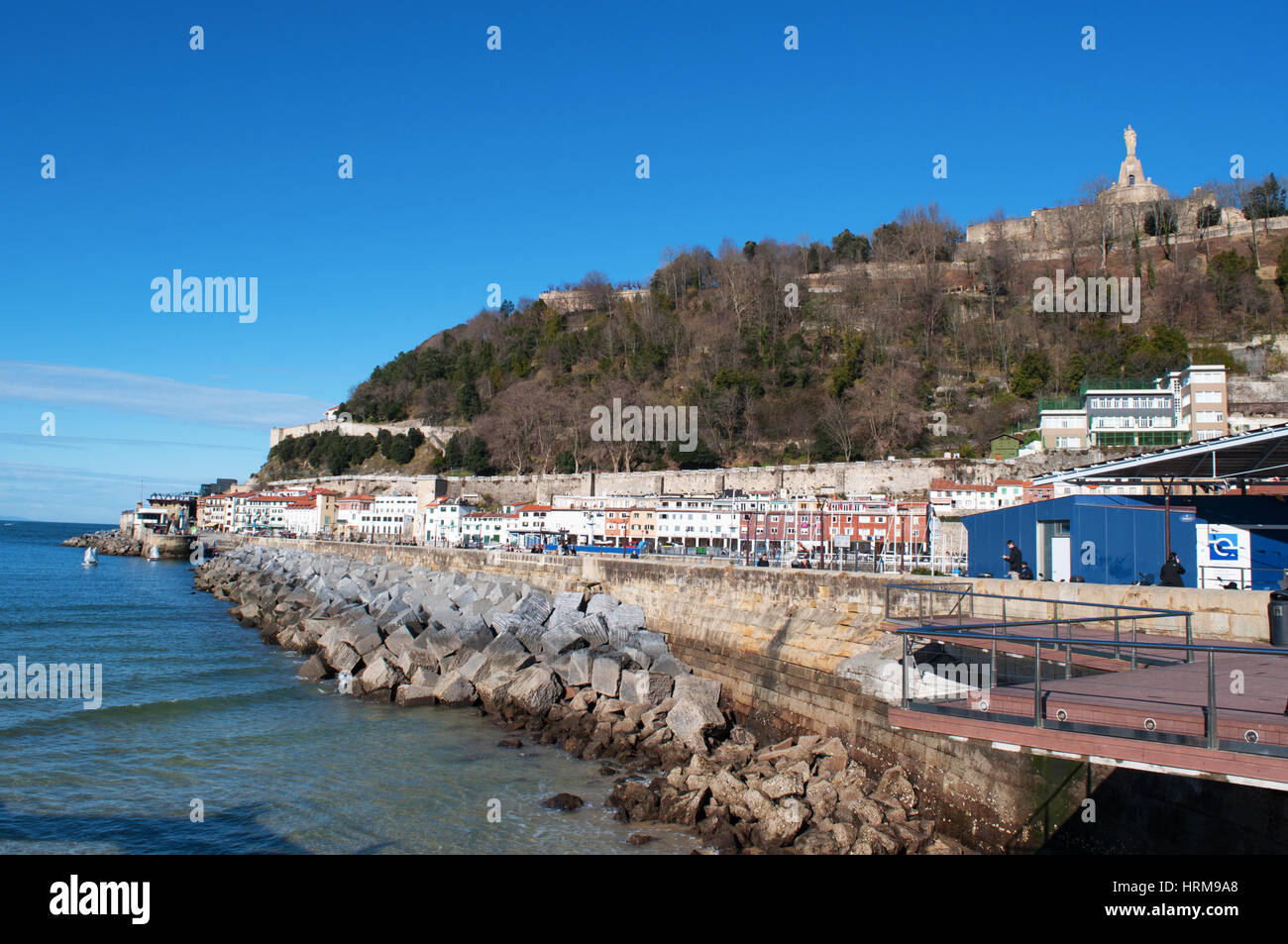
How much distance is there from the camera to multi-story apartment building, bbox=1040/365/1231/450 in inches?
1656

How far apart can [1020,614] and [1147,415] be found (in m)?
39.1

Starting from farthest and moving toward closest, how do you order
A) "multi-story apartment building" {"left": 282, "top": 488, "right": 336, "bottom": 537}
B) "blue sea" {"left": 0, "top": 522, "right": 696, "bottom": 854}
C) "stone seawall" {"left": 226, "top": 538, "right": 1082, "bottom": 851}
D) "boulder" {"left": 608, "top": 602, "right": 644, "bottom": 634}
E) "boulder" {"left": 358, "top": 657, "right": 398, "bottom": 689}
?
"multi-story apartment building" {"left": 282, "top": 488, "right": 336, "bottom": 537} → "boulder" {"left": 608, "top": 602, "right": 644, "bottom": 634} → "boulder" {"left": 358, "top": 657, "right": 398, "bottom": 689} → "blue sea" {"left": 0, "top": 522, "right": 696, "bottom": 854} → "stone seawall" {"left": 226, "top": 538, "right": 1082, "bottom": 851}

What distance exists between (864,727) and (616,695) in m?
5.23

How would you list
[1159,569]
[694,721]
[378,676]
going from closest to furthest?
1. [694,721]
2. [1159,569]
3. [378,676]

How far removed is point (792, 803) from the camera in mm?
9500

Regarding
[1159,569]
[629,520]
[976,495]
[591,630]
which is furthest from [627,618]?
[629,520]

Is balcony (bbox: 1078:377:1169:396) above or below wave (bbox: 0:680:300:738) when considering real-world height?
above

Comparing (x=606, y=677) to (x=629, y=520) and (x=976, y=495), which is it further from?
(x=629, y=520)

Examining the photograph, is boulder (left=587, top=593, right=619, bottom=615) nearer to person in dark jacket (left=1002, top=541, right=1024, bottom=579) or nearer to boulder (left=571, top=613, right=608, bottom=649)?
boulder (left=571, top=613, right=608, bottom=649)

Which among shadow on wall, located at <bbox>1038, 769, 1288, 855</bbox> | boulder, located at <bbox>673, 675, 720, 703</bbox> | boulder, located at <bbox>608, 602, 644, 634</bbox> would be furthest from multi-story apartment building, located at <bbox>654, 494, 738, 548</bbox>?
shadow on wall, located at <bbox>1038, 769, 1288, 855</bbox>

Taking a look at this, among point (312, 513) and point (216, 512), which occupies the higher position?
point (312, 513)

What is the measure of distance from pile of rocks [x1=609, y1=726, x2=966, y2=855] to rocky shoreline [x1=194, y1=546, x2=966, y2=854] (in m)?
0.02

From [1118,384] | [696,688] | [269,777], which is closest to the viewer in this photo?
[269,777]

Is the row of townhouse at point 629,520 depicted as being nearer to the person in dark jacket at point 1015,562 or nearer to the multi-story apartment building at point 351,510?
A: the multi-story apartment building at point 351,510
